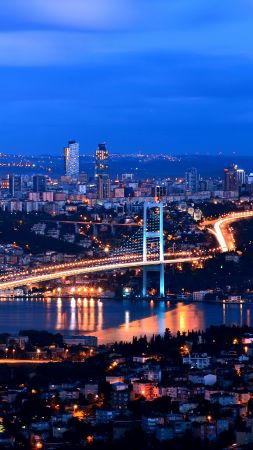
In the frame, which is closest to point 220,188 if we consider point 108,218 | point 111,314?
point 108,218

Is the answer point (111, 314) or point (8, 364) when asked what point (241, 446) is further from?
point (111, 314)

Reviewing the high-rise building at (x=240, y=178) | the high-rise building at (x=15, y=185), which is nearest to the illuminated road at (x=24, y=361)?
the high-rise building at (x=240, y=178)

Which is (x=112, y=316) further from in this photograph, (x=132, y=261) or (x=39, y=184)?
(x=39, y=184)

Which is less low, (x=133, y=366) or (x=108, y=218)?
(x=108, y=218)

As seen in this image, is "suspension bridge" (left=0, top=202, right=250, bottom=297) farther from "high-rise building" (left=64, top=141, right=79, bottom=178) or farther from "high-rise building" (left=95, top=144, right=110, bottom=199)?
"high-rise building" (left=64, top=141, right=79, bottom=178)

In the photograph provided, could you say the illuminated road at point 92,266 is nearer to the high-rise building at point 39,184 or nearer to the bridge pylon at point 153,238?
the bridge pylon at point 153,238

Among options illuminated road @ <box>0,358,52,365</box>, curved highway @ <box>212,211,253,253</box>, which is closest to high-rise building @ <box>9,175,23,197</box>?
curved highway @ <box>212,211,253,253</box>

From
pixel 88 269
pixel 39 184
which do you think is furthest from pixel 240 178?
pixel 88 269
